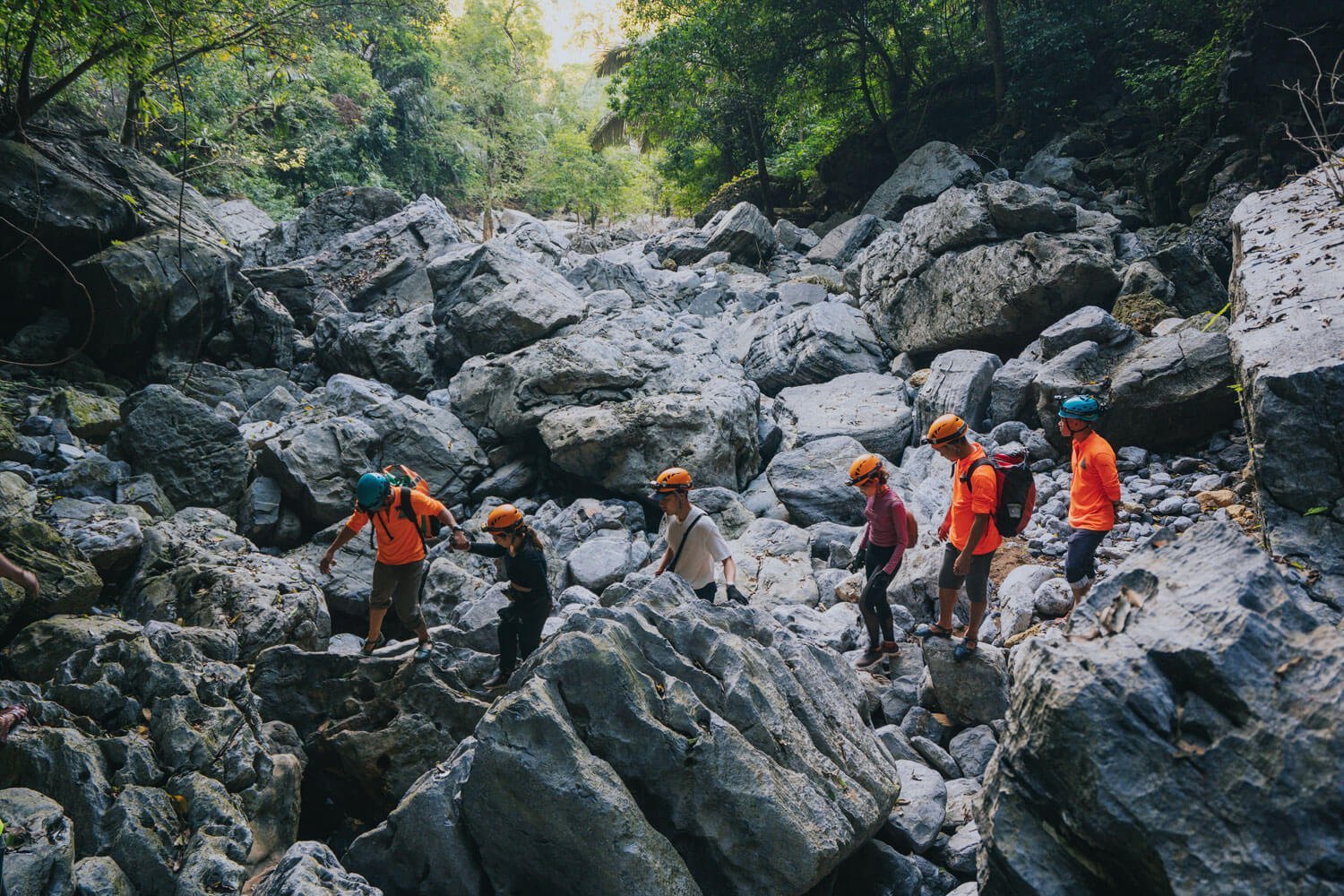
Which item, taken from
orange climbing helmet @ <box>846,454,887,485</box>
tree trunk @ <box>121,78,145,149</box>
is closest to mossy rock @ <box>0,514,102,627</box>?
orange climbing helmet @ <box>846,454,887,485</box>

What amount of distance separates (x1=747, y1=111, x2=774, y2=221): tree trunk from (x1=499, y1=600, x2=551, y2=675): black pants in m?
21.5

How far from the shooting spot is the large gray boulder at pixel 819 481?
993 centimetres

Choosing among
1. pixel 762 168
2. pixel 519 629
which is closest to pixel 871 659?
pixel 519 629

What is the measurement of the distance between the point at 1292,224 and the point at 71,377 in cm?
1755

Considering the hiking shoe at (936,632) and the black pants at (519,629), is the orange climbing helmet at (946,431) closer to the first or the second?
the hiking shoe at (936,632)

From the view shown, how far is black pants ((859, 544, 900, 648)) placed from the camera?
6.31m

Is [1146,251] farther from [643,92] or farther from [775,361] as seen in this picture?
[643,92]

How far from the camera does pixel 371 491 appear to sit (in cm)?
657

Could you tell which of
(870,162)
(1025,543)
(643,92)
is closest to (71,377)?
(1025,543)

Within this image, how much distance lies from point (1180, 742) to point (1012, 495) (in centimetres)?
311

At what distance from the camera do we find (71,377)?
38.2ft

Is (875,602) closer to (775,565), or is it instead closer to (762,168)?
(775,565)

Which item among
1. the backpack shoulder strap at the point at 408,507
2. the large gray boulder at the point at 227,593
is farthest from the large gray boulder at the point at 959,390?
the large gray boulder at the point at 227,593

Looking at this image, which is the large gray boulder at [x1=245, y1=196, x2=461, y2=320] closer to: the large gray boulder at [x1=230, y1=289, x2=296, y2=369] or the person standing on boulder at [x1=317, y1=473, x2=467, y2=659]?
the large gray boulder at [x1=230, y1=289, x2=296, y2=369]
